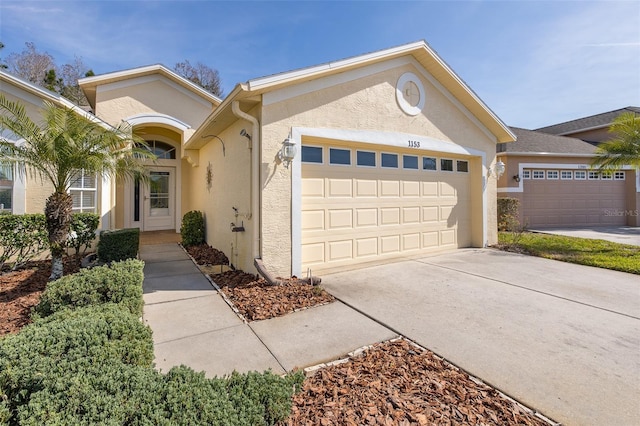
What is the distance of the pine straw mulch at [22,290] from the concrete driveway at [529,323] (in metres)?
4.55

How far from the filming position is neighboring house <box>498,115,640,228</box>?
1424 centimetres

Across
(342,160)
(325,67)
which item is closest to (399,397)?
(342,160)

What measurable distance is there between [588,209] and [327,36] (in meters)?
15.5

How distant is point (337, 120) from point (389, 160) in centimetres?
191

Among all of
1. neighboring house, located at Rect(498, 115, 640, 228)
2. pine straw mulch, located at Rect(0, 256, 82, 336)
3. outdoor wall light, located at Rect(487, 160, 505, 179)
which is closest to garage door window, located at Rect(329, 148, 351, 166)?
outdoor wall light, located at Rect(487, 160, 505, 179)

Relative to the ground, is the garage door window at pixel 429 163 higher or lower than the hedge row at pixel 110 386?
higher

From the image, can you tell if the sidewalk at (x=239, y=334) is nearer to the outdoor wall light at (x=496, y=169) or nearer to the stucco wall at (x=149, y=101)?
the outdoor wall light at (x=496, y=169)

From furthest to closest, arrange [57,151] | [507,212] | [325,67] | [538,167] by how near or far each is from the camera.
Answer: [538,167] → [507,212] → [325,67] → [57,151]

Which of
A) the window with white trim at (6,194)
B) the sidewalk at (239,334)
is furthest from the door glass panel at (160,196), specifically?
the sidewalk at (239,334)

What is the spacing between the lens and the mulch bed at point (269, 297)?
14.5 feet

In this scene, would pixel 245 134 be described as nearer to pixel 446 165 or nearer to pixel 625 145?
pixel 446 165

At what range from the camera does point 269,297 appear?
4832mm

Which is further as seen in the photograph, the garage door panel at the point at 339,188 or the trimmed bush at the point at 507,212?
the trimmed bush at the point at 507,212

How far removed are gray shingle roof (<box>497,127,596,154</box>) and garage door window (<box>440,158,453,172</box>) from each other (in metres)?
7.43
